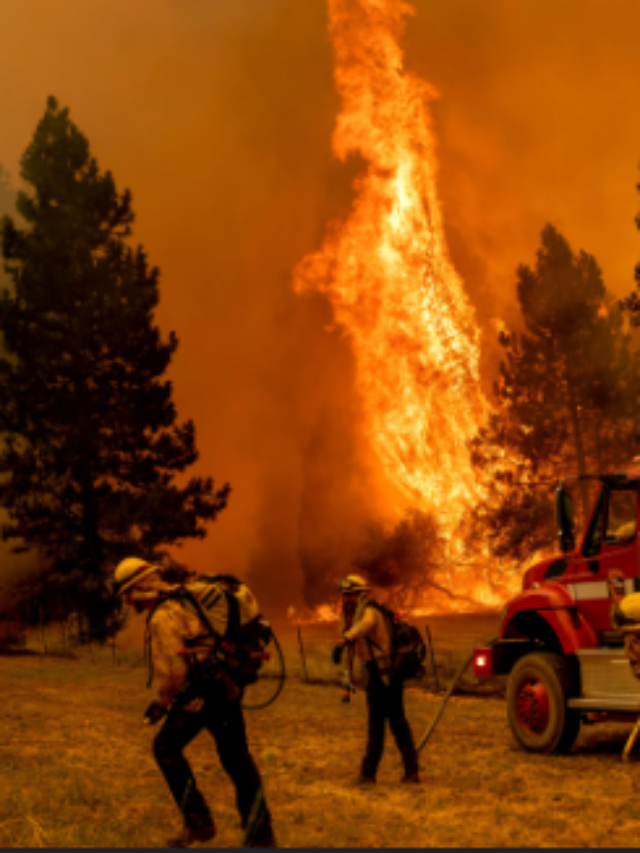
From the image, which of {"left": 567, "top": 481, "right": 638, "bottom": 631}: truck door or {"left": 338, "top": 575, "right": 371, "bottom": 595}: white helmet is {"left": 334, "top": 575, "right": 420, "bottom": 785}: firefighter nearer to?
{"left": 338, "top": 575, "right": 371, "bottom": 595}: white helmet

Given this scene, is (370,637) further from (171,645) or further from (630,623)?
(171,645)

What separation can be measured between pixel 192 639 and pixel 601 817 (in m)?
3.79

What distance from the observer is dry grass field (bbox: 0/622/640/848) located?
26.6 feet

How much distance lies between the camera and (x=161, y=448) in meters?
35.6

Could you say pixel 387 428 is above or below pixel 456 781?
above

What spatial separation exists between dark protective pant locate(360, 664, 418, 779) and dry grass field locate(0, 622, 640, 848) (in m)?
0.27

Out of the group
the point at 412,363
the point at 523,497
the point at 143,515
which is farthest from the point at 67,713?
the point at 412,363

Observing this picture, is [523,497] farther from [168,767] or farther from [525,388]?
[168,767]

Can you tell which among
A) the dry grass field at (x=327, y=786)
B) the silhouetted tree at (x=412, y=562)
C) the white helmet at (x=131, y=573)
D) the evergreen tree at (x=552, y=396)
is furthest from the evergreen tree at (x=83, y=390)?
the white helmet at (x=131, y=573)

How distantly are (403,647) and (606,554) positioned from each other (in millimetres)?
2997

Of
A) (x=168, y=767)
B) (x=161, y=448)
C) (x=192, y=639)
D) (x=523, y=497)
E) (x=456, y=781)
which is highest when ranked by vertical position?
(x=161, y=448)

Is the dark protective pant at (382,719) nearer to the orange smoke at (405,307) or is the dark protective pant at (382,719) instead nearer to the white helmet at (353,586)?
the white helmet at (353,586)

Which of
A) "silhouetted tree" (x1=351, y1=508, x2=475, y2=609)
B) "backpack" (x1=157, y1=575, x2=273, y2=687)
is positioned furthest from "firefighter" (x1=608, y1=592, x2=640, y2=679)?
"silhouetted tree" (x1=351, y1=508, x2=475, y2=609)

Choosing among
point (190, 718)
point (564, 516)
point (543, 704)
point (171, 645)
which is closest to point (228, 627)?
point (171, 645)
